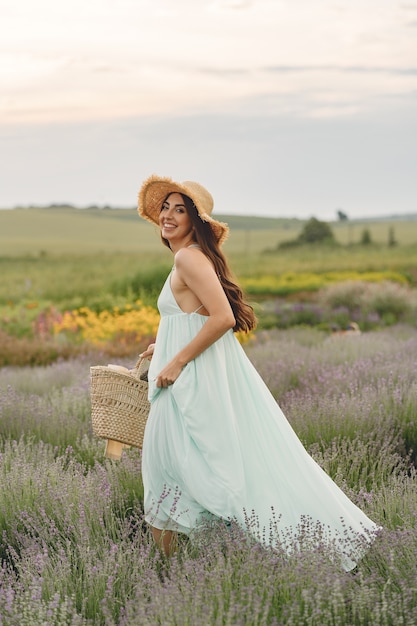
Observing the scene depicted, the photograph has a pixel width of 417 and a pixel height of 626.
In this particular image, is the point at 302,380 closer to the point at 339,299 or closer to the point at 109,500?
the point at 109,500

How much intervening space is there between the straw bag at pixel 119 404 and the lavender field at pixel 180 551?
323mm

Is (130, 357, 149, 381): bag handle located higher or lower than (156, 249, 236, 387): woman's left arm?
lower

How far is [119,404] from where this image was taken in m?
3.91

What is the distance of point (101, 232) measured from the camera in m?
48.0

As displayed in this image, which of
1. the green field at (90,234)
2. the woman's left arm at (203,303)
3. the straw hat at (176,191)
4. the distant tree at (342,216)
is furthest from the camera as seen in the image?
the distant tree at (342,216)

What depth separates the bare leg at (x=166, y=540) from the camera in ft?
11.8

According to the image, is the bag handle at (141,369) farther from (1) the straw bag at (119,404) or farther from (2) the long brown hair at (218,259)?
(2) the long brown hair at (218,259)

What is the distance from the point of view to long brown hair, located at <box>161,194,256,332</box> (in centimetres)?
363

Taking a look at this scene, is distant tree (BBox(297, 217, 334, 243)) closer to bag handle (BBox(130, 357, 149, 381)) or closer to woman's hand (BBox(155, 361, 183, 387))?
bag handle (BBox(130, 357, 149, 381))

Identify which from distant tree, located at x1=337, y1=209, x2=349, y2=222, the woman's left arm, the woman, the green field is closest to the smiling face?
the woman

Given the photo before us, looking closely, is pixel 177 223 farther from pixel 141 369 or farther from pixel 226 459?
pixel 226 459

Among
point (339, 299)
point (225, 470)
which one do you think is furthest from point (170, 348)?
point (339, 299)

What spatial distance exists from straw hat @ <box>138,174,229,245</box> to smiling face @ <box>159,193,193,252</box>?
0.15ft

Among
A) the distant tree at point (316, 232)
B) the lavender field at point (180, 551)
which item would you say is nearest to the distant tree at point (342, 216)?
the distant tree at point (316, 232)
